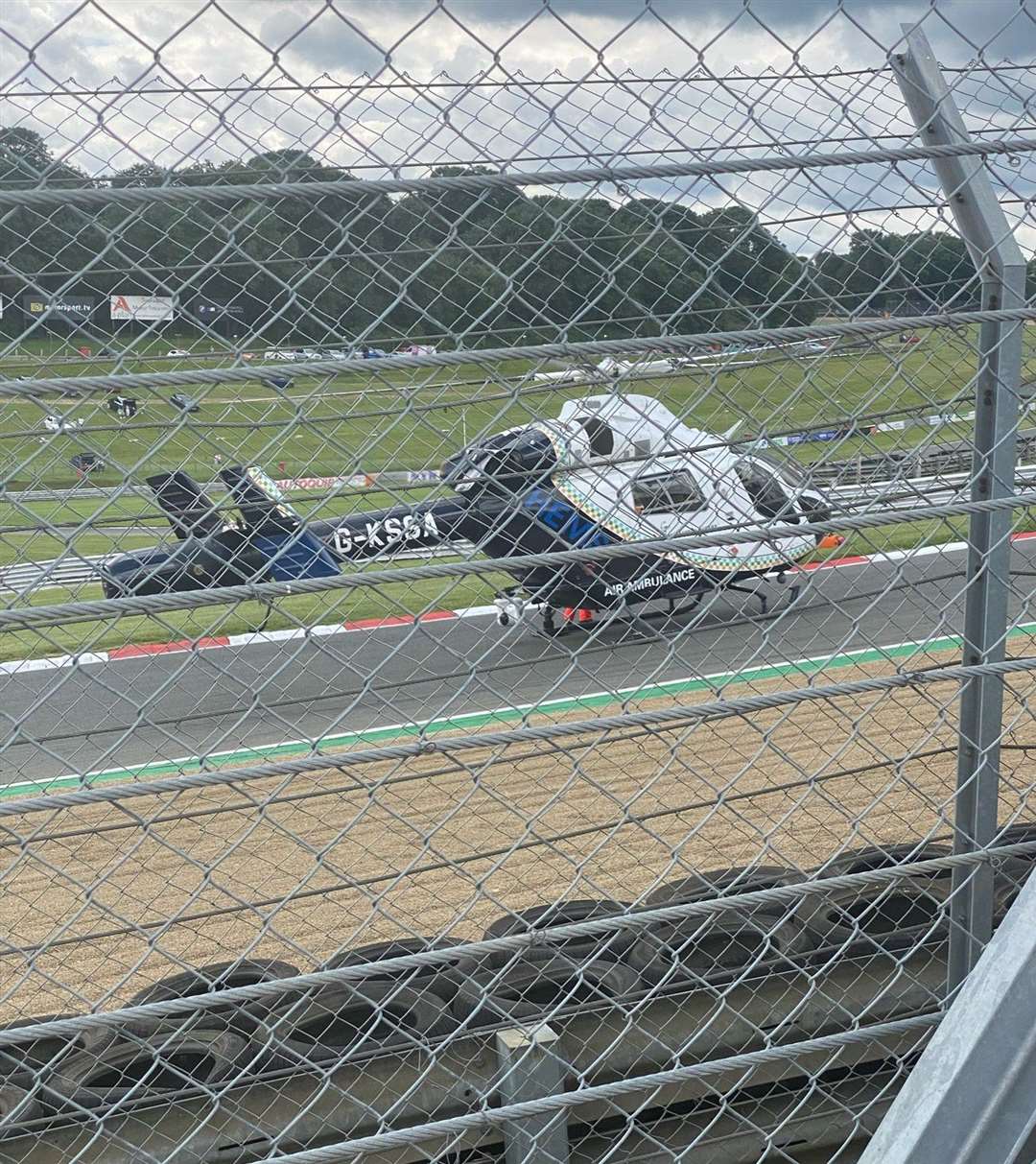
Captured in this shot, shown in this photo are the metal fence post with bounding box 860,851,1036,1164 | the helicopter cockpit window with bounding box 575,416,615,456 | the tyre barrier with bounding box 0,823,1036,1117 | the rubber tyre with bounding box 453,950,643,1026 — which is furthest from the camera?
the helicopter cockpit window with bounding box 575,416,615,456

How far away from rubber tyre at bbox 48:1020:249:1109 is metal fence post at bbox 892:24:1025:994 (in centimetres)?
151

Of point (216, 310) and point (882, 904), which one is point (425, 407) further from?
point (882, 904)

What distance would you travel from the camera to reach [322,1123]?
2230 millimetres

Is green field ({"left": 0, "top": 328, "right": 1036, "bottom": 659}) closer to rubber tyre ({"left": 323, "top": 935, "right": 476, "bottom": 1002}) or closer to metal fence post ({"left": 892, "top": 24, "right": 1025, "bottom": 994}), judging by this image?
metal fence post ({"left": 892, "top": 24, "right": 1025, "bottom": 994})

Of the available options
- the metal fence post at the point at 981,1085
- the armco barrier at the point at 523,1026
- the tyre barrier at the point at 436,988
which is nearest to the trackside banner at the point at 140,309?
the armco barrier at the point at 523,1026

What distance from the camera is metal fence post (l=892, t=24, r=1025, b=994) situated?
1.95m

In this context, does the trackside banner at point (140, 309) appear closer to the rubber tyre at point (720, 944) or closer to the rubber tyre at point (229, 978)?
the rubber tyre at point (229, 978)

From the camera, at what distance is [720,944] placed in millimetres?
3014

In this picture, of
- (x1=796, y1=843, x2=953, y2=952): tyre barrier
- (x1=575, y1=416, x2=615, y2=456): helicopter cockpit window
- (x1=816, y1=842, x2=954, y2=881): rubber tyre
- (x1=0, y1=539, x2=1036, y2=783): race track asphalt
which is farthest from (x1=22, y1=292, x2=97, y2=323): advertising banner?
(x1=0, y1=539, x2=1036, y2=783): race track asphalt

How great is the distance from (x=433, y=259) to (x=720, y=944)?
2.01 m

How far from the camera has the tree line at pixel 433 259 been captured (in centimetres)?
182

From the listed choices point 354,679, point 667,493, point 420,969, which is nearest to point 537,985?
point 420,969

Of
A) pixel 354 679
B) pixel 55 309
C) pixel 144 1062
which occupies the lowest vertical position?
pixel 354 679

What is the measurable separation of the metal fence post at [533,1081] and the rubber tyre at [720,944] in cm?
62
